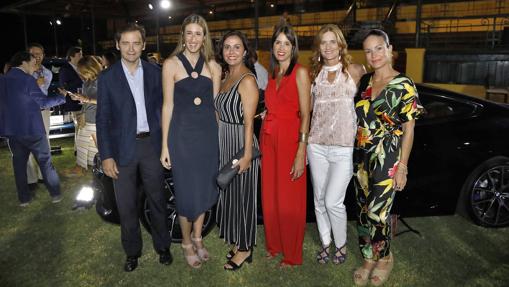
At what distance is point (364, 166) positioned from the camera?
293 cm

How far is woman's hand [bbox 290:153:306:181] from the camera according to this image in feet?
9.87

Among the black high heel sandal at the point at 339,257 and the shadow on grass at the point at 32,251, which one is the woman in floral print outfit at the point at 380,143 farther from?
the shadow on grass at the point at 32,251

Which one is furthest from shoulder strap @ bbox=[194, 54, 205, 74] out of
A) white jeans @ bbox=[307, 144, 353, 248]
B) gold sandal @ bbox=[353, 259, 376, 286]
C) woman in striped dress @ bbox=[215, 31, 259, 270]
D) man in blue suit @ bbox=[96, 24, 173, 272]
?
gold sandal @ bbox=[353, 259, 376, 286]

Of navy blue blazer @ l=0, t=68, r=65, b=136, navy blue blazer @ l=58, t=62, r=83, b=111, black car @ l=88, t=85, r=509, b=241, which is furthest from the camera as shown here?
navy blue blazer @ l=58, t=62, r=83, b=111

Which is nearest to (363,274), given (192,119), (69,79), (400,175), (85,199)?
(400,175)

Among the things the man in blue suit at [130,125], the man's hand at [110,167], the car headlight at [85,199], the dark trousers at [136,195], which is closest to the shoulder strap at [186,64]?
the man in blue suit at [130,125]

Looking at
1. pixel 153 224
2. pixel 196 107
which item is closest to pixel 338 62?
pixel 196 107

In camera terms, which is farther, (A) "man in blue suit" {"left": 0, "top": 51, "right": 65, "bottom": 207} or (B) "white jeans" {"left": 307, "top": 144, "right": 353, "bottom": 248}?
(A) "man in blue suit" {"left": 0, "top": 51, "right": 65, "bottom": 207}

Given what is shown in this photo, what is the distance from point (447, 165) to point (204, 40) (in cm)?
236

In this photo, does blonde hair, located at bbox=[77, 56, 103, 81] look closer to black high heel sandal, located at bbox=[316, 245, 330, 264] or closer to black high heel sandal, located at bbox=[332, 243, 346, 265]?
black high heel sandal, located at bbox=[316, 245, 330, 264]

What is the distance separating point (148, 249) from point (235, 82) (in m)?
1.74

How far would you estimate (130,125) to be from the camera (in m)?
2.92

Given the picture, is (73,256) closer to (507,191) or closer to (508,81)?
(507,191)

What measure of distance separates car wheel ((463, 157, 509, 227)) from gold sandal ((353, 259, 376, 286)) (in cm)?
135
